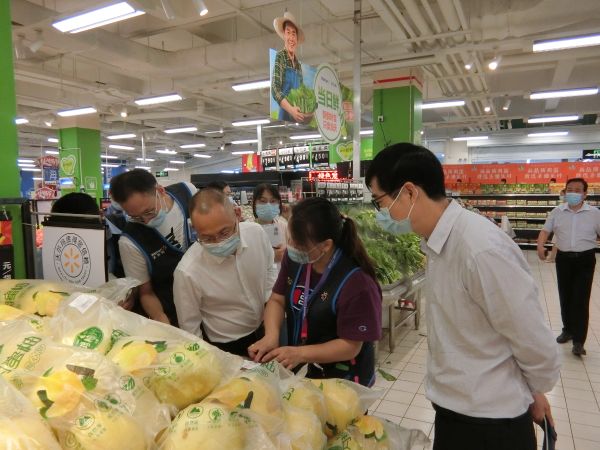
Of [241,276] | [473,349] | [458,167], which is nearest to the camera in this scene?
[473,349]

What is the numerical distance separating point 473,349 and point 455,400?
0.21 metres

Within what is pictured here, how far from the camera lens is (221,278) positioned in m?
2.05

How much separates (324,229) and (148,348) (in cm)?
99

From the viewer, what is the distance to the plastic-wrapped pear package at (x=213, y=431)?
0.84 meters

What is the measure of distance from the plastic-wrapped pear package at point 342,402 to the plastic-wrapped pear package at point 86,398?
0.47 meters

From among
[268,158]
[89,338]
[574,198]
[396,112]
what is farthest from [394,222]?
[268,158]

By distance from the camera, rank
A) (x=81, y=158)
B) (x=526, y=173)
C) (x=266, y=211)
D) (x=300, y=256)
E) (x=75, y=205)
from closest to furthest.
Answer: (x=300, y=256), (x=75, y=205), (x=266, y=211), (x=526, y=173), (x=81, y=158)

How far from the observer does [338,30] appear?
858cm

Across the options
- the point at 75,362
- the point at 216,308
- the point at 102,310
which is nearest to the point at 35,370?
the point at 75,362

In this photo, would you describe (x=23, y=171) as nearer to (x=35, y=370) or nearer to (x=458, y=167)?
(x=458, y=167)

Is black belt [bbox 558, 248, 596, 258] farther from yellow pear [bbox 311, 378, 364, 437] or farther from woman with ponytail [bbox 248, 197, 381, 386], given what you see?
yellow pear [bbox 311, 378, 364, 437]

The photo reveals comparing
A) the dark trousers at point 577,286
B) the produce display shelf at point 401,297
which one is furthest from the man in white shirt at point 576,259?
the produce display shelf at point 401,297

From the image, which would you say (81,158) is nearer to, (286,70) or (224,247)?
(286,70)

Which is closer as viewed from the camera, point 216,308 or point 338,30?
point 216,308
